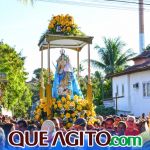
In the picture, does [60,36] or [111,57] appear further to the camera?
[111,57]

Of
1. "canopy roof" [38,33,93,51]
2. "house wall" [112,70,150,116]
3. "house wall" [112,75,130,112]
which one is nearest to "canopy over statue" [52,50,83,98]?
"canopy roof" [38,33,93,51]

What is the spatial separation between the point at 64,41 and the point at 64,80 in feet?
5.65

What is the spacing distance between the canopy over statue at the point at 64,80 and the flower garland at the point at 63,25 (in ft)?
2.58

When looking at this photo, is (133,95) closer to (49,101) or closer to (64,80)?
(64,80)

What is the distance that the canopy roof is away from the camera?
570 inches

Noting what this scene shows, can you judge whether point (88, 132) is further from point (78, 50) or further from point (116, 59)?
point (116, 59)

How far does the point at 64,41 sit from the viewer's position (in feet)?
52.2

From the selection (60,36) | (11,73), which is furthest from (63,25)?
(11,73)

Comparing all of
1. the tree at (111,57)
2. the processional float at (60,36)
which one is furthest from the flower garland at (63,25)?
the tree at (111,57)

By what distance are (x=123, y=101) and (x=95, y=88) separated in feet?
29.8

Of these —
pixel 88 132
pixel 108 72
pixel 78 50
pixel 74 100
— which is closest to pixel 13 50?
pixel 108 72

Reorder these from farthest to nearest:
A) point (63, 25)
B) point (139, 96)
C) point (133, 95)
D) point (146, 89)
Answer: point (133, 95) < point (139, 96) < point (146, 89) < point (63, 25)

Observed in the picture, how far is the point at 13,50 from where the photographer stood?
1307 inches

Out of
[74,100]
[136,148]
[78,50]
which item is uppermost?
[78,50]
